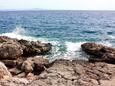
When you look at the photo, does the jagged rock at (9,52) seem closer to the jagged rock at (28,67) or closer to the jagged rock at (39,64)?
the jagged rock at (39,64)

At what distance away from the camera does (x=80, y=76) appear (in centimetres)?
952

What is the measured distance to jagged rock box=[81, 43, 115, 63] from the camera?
14631mm

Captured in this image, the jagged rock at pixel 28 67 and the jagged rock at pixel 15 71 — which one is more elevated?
the jagged rock at pixel 28 67

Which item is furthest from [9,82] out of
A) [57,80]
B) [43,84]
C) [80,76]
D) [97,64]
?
[97,64]

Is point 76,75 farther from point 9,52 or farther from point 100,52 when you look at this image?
point 100,52

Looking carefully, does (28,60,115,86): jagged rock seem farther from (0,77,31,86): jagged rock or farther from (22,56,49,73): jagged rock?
(22,56,49,73): jagged rock

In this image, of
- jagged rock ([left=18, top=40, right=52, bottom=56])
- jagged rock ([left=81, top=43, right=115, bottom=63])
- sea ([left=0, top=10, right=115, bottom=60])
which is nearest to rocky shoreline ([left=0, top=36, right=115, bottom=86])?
jagged rock ([left=81, top=43, right=115, bottom=63])

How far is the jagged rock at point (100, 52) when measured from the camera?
14.6m

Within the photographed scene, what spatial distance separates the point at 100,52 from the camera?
17094 mm

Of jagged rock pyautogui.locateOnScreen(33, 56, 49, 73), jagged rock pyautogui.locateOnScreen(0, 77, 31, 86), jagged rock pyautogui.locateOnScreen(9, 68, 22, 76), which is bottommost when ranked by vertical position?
jagged rock pyautogui.locateOnScreen(9, 68, 22, 76)

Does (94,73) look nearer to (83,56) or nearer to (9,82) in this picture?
(9,82)

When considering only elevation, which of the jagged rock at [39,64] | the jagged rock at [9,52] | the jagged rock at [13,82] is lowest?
the jagged rock at [39,64]

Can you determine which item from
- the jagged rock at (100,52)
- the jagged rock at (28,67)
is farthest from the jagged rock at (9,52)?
the jagged rock at (100,52)

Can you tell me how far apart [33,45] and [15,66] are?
17.4ft
